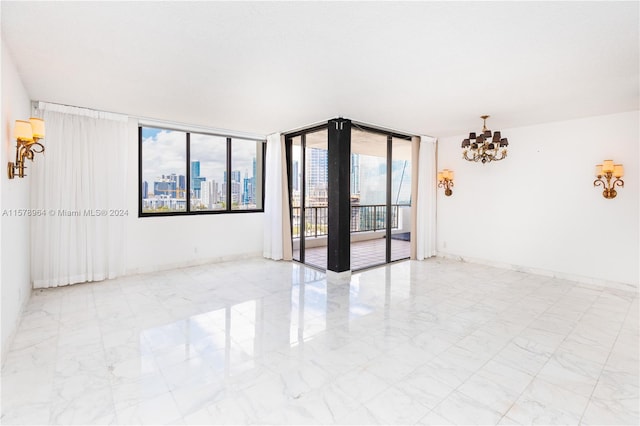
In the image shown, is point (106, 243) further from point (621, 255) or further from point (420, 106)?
point (621, 255)

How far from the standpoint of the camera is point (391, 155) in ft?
19.2

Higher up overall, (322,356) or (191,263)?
(191,263)

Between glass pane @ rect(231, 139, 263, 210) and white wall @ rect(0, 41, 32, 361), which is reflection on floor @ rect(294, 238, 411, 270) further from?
white wall @ rect(0, 41, 32, 361)

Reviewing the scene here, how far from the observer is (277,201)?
6148 mm

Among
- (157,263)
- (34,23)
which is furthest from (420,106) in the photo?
(157,263)

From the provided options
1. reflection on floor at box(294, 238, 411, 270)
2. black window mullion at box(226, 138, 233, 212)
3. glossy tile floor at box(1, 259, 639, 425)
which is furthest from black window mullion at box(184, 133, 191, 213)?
reflection on floor at box(294, 238, 411, 270)

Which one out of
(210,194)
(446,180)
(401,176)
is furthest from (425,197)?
(210,194)

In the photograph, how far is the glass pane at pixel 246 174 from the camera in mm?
6332

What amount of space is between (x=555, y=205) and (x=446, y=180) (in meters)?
1.88

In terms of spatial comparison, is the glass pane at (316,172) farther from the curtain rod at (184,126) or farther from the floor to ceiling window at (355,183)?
the curtain rod at (184,126)

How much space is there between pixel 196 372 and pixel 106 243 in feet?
10.8

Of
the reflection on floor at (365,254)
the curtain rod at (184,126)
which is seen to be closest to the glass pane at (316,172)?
the reflection on floor at (365,254)

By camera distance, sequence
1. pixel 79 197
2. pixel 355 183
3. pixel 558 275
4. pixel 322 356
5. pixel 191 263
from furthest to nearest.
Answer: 1. pixel 355 183
2. pixel 191 263
3. pixel 558 275
4. pixel 79 197
5. pixel 322 356

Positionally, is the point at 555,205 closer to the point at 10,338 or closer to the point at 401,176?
the point at 401,176
